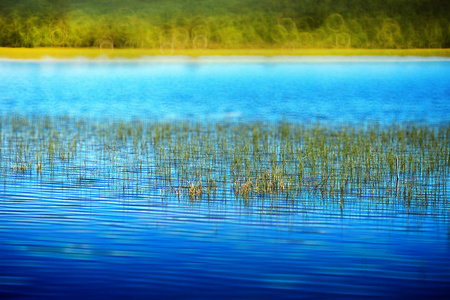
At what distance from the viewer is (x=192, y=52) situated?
86000 mm

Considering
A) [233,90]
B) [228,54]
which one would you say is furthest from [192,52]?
[233,90]

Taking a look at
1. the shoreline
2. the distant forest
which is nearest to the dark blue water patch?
the shoreline

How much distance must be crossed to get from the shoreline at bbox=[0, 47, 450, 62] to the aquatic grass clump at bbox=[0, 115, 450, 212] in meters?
61.4

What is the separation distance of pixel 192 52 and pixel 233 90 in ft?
109

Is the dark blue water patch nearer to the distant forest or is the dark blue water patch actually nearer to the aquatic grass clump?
the distant forest

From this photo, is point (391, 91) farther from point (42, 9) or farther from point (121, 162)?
point (42, 9)

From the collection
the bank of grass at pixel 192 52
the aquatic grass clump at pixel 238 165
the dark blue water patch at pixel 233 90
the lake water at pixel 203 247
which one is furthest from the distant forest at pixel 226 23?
the lake water at pixel 203 247

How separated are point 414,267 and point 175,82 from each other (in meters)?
52.7

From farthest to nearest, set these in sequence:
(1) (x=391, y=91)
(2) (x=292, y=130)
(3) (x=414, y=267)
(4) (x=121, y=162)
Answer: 1. (1) (x=391, y=91)
2. (2) (x=292, y=130)
3. (4) (x=121, y=162)
4. (3) (x=414, y=267)

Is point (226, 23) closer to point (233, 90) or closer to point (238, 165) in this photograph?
point (233, 90)

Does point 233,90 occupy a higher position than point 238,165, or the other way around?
point 233,90

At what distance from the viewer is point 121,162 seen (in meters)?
15.5

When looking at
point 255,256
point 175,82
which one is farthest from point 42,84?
point 255,256

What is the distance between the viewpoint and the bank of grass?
82688 mm
